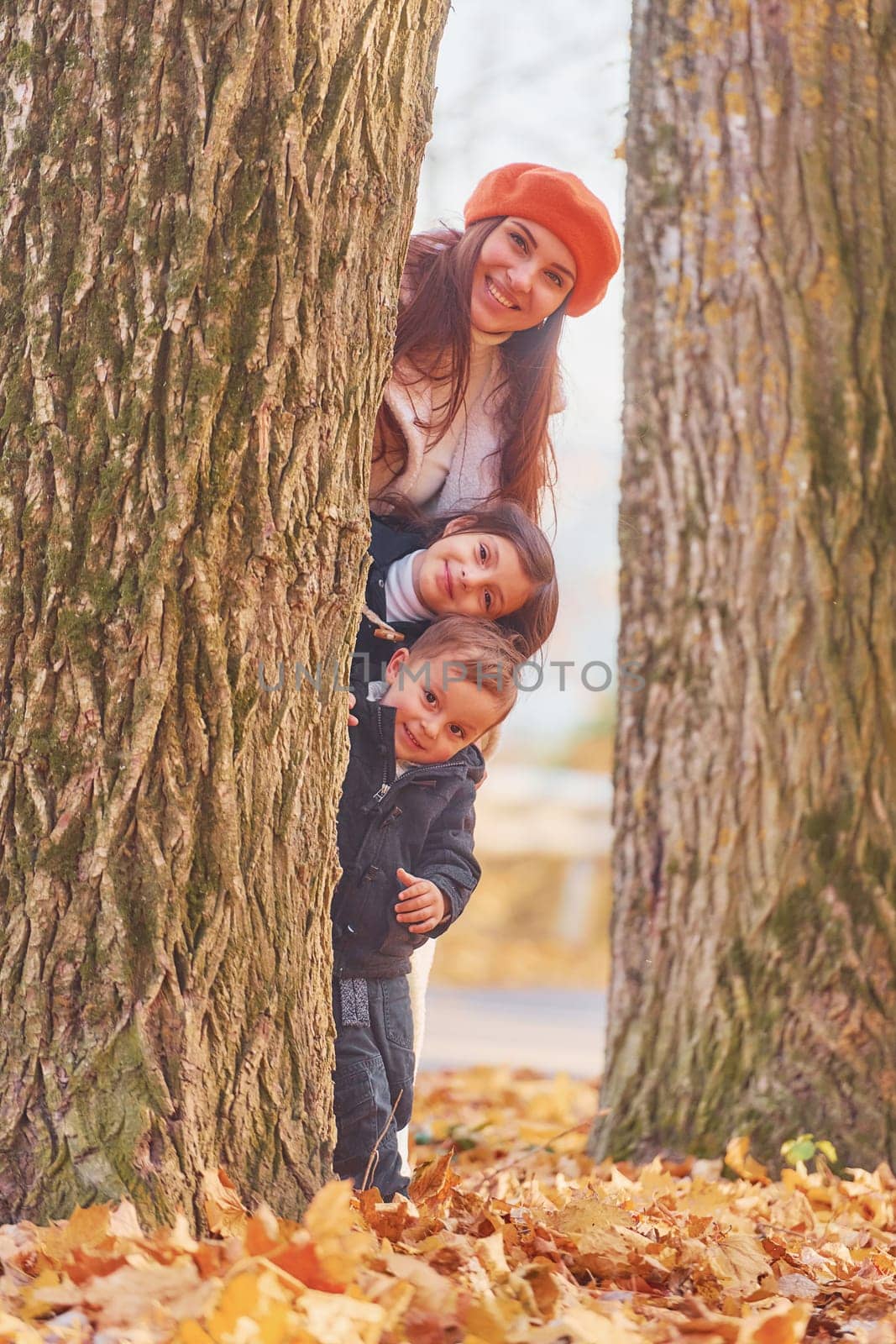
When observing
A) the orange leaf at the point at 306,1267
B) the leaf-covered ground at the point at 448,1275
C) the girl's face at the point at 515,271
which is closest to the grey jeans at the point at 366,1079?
the leaf-covered ground at the point at 448,1275

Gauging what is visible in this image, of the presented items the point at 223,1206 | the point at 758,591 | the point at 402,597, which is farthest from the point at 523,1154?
the point at 223,1206

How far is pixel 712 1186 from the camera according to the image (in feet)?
10.5

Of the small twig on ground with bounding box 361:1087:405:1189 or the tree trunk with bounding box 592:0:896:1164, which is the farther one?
the tree trunk with bounding box 592:0:896:1164

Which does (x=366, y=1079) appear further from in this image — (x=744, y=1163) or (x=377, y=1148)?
(x=744, y=1163)

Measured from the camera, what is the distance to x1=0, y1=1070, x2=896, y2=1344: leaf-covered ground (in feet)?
5.19

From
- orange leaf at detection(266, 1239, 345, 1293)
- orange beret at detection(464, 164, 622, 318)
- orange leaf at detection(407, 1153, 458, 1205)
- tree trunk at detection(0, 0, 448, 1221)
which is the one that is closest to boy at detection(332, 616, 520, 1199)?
orange leaf at detection(407, 1153, 458, 1205)

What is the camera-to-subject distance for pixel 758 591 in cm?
375

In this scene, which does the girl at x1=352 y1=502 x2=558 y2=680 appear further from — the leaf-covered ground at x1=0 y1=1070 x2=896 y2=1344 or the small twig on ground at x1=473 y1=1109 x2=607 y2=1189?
the small twig on ground at x1=473 y1=1109 x2=607 y2=1189

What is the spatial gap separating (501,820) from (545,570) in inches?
498

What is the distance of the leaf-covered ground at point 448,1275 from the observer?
1.58 meters

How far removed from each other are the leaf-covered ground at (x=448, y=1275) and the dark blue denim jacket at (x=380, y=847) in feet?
1.48

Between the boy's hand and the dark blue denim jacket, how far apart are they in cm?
2

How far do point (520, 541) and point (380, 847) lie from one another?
0.72 m

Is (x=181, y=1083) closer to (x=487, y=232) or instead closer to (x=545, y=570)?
(x=545, y=570)
